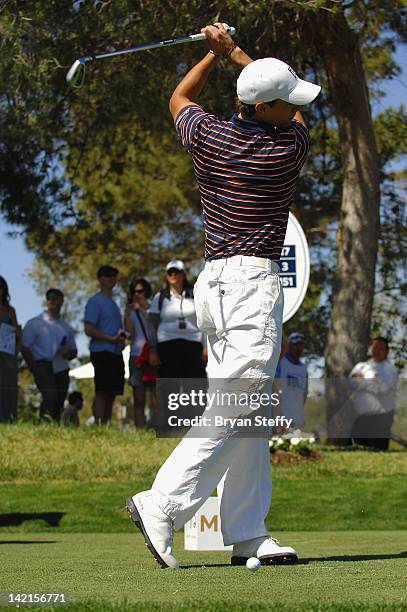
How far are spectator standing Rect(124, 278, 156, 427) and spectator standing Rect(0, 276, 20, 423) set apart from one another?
4.24 feet

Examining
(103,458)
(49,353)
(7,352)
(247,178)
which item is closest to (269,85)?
(247,178)

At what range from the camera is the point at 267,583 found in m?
4.83

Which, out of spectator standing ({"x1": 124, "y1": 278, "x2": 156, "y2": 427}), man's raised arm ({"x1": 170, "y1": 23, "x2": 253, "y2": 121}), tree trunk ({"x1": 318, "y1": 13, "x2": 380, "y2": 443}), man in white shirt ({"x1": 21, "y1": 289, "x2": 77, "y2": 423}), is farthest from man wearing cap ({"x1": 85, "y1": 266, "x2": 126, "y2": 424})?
man's raised arm ({"x1": 170, "y1": 23, "x2": 253, "y2": 121})

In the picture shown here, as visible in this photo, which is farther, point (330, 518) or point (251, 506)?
point (330, 518)

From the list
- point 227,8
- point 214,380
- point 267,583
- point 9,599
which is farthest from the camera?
point 227,8

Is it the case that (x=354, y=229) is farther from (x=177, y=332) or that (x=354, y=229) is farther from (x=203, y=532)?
(x=203, y=532)

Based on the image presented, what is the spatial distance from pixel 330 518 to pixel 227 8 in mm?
6648

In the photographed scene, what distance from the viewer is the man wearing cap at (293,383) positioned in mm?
12953

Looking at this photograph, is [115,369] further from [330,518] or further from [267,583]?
[267,583]

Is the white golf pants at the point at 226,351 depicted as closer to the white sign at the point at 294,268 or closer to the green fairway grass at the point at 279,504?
the green fairway grass at the point at 279,504

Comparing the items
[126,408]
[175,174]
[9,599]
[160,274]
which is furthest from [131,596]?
[126,408]

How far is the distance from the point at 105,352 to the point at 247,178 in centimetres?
852

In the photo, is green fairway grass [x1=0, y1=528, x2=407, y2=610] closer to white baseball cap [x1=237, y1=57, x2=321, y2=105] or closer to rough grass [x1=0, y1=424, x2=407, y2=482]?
white baseball cap [x1=237, y1=57, x2=321, y2=105]

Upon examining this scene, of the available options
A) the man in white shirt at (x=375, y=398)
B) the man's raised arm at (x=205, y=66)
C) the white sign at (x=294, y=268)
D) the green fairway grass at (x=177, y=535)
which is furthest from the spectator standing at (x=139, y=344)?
the man's raised arm at (x=205, y=66)
